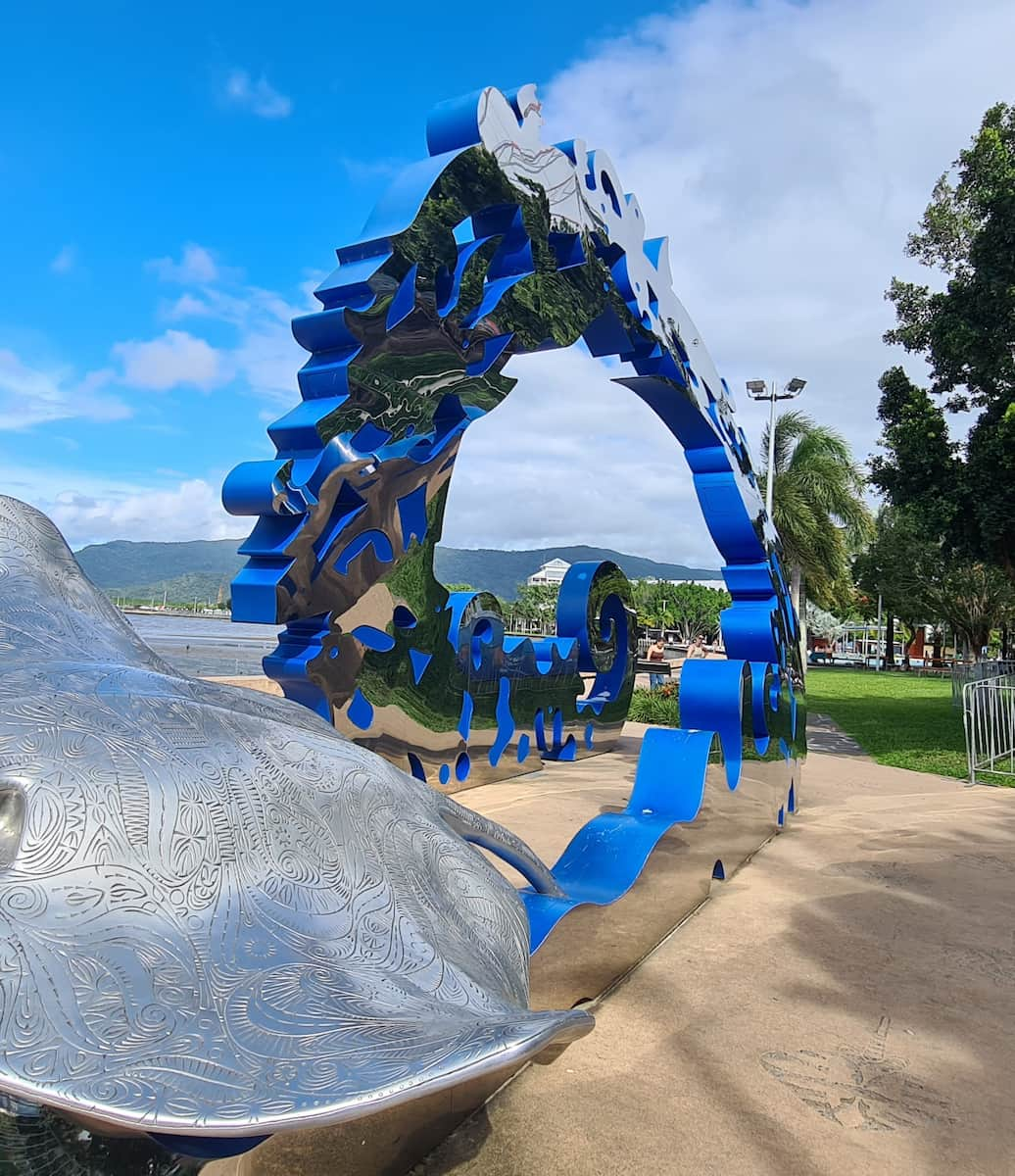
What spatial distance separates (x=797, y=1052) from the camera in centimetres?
337

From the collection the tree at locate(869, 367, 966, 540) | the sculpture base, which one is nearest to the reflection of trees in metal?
the sculpture base

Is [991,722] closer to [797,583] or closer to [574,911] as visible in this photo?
[574,911]

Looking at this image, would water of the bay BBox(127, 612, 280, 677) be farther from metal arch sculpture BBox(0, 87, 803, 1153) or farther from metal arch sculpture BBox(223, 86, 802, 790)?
metal arch sculpture BBox(0, 87, 803, 1153)

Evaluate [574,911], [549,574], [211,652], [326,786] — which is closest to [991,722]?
[574,911]

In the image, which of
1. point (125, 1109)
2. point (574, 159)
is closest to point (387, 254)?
point (574, 159)

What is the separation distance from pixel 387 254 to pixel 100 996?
9.43ft

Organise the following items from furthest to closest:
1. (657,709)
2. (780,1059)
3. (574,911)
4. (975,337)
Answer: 1. (657,709)
2. (975,337)
3. (780,1059)
4. (574,911)

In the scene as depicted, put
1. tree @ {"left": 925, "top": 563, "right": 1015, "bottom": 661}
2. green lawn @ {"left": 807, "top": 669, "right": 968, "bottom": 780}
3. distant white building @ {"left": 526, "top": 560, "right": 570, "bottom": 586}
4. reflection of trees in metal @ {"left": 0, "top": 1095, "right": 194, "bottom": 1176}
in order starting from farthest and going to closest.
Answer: distant white building @ {"left": 526, "top": 560, "right": 570, "bottom": 586}
tree @ {"left": 925, "top": 563, "right": 1015, "bottom": 661}
green lawn @ {"left": 807, "top": 669, "right": 968, "bottom": 780}
reflection of trees in metal @ {"left": 0, "top": 1095, "right": 194, "bottom": 1176}

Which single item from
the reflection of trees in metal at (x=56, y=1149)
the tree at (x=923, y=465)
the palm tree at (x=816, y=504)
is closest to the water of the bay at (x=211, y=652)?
the reflection of trees in metal at (x=56, y=1149)

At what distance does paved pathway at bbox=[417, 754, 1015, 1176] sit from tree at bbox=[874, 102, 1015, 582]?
8788 millimetres

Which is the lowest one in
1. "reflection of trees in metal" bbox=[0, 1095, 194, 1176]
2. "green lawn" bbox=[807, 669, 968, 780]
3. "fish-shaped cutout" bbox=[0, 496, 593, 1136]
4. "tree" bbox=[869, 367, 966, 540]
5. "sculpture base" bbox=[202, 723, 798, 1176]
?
"green lawn" bbox=[807, 669, 968, 780]

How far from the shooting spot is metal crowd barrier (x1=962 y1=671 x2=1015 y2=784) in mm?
10039

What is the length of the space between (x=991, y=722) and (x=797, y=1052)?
8.69m

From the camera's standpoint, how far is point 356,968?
1.37 m
